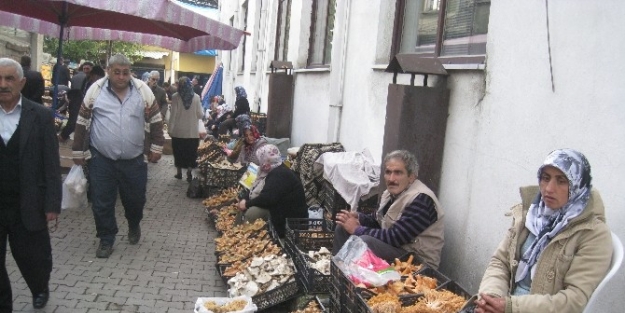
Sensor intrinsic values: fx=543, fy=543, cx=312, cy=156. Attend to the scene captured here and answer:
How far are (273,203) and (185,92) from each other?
159 inches

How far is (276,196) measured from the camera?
568 cm

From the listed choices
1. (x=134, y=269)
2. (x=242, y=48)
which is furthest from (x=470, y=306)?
(x=242, y=48)

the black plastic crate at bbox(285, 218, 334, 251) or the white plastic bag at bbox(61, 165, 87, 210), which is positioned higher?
the white plastic bag at bbox(61, 165, 87, 210)

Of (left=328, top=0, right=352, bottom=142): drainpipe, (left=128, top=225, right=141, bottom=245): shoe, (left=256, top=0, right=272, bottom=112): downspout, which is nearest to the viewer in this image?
(left=128, top=225, right=141, bottom=245): shoe

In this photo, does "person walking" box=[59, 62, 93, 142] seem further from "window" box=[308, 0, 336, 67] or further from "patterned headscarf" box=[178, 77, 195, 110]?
"window" box=[308, 0, 336, 67]

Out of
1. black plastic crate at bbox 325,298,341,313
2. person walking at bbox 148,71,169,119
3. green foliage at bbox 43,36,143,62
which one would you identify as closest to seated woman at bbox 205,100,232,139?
person walking at bbox 148,71,169,119

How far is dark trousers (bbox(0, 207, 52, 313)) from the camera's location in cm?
390

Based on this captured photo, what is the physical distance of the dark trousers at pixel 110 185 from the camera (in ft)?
18.3

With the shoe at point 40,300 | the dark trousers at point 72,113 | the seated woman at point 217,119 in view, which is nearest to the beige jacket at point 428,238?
the shoe at point 40,300

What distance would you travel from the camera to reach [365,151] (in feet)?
20.3

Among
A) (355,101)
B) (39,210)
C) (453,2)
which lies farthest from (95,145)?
(453,2)

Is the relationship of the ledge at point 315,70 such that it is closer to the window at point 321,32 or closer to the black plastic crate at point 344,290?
the window at point 321,32

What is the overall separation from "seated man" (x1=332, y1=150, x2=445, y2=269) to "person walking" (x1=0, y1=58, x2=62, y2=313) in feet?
7.78

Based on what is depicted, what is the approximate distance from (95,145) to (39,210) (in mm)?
1686
